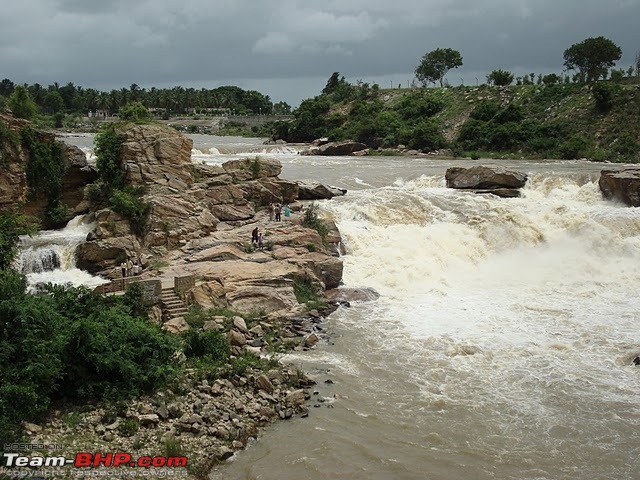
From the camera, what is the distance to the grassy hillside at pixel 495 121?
47.6 meters

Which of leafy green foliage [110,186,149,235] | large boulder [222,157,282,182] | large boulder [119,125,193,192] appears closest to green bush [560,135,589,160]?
large boulder [222,157,282,182]

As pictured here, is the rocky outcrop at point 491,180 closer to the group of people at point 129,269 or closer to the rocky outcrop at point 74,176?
the rocky outcrop at point 74,176

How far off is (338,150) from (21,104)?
1163 inches

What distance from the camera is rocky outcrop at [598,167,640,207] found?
2691cm

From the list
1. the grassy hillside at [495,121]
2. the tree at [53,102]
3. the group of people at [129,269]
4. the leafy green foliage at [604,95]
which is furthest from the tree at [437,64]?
the group of people at [129,269]

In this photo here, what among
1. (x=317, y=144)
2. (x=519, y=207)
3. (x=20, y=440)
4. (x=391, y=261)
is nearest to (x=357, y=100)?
(x=317, y=144)

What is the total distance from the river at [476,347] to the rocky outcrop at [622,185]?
0.44 meters

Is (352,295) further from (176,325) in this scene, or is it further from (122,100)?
(122,100)

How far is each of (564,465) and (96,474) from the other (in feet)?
24.0

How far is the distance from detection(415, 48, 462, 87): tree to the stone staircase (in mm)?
69058

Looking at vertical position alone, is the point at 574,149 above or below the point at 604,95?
below

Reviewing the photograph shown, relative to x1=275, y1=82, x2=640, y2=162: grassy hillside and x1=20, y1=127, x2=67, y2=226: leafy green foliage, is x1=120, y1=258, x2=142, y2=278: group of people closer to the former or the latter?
x1=20, y1=127, x2=67, y2=226: leafy green foliage

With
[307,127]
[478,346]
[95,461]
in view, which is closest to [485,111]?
[307,127]

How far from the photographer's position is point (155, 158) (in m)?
22.3
